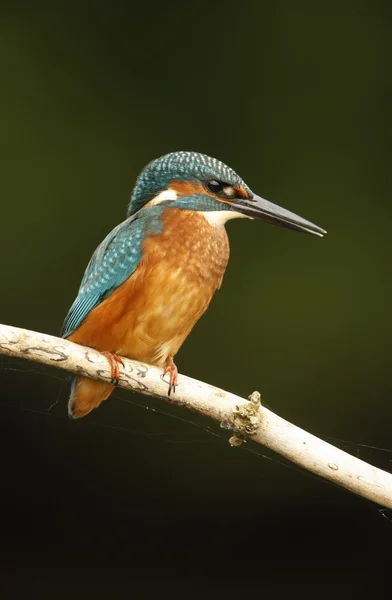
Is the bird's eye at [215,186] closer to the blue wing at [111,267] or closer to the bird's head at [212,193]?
the bird's head at [212,193]

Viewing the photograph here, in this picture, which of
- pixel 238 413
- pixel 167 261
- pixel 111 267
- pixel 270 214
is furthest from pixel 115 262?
pixel 238 413

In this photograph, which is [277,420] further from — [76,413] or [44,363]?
[76,413]

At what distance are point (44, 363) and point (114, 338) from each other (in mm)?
307

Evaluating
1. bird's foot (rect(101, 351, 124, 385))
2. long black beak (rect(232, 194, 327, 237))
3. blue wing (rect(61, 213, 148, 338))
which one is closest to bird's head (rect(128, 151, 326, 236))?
long black beak (rect(232, 194, 327, 237))

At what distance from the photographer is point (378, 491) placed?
5.08 ft

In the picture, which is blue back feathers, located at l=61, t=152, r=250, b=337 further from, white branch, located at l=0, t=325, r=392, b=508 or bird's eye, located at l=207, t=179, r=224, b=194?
white branch, located at l=0, t=325, r=392, b=508

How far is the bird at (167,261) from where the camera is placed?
1888 millimetres

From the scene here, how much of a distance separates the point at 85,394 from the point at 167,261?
38 centimetres

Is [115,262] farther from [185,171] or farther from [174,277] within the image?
[185,171]

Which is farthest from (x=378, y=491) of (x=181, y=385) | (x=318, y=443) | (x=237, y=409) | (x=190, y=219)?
(x=190, y=219)

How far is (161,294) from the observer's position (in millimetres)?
1884

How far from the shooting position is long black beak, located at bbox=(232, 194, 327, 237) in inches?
74.5

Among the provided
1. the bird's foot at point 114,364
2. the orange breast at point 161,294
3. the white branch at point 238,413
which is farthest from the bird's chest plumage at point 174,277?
the white branch at point 238,413

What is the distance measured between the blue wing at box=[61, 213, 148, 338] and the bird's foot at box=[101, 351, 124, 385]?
174 millimetres
